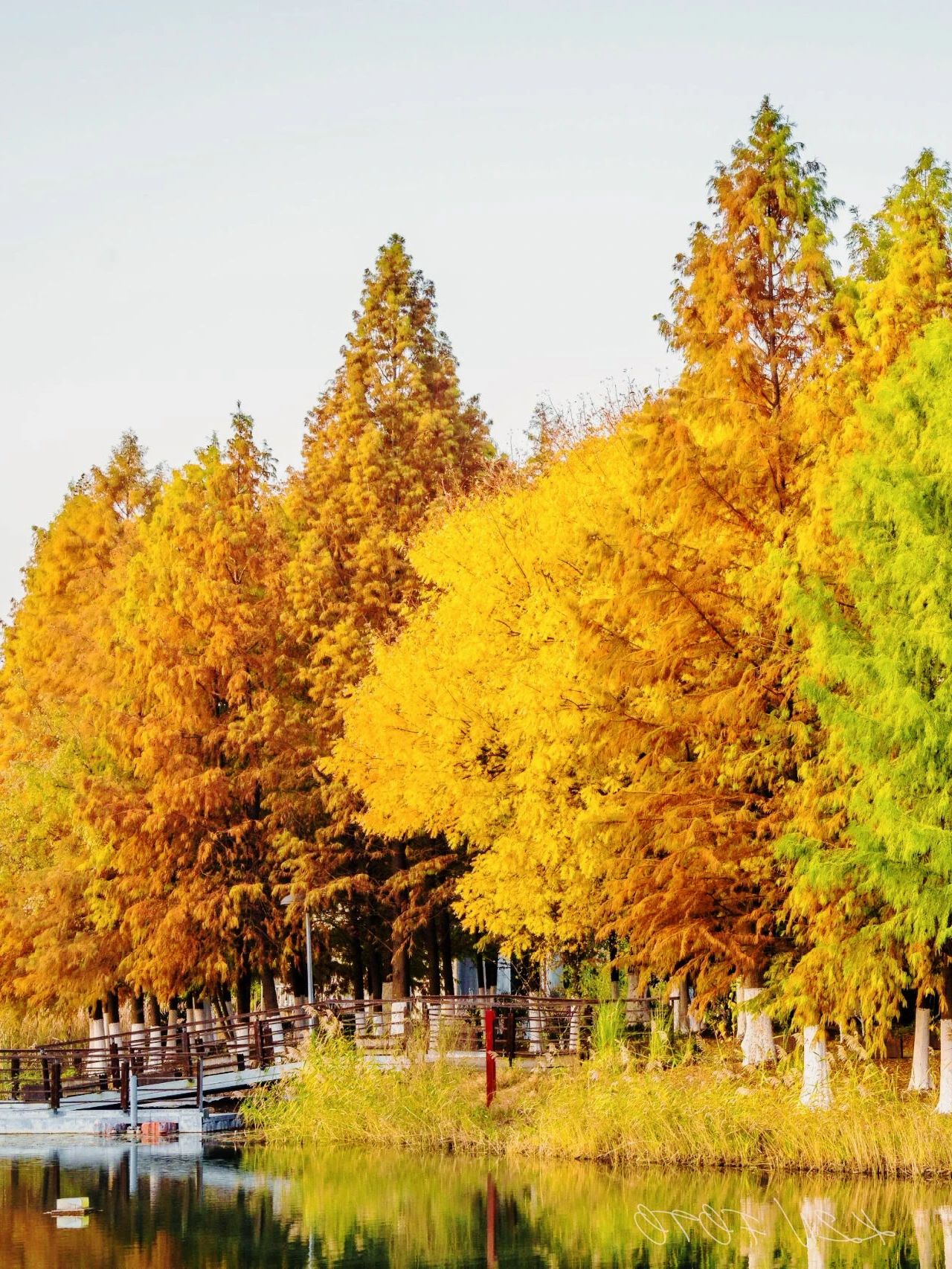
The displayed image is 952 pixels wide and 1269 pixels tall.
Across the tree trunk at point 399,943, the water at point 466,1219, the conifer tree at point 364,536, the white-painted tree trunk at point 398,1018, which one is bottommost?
the water at point 466,1219

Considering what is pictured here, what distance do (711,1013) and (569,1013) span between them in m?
3.12

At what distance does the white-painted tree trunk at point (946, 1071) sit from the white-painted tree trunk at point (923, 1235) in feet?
11.7

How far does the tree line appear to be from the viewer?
80.8 ft

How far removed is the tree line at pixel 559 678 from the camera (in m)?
24.6

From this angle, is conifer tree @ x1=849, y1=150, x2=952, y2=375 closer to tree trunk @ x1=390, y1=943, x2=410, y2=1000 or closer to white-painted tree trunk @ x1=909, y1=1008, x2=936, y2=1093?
white-painted tree trunk @ x1=909, y1=1008, x2=936, y2=1093

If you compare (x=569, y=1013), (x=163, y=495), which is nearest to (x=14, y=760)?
(x=163, y=495)

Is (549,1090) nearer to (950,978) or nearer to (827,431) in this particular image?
(950,978)

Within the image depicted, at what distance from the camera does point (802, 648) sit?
1037 inches

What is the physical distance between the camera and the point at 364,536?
4169 cm

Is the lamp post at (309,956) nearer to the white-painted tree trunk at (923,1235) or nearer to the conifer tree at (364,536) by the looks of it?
the conifer tree at (364,536)

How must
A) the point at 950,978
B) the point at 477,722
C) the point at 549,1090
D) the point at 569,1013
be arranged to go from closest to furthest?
the point at 950,978 < the point at 549,1090 < the point at 477,722 < the point at 569,1013

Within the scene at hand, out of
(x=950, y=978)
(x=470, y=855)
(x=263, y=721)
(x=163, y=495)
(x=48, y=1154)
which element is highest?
(x=163, y=495)

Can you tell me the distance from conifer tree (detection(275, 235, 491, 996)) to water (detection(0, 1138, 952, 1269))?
459 inches

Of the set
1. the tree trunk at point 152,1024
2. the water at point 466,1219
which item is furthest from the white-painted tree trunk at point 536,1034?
the tree trunk at point 152,1024
